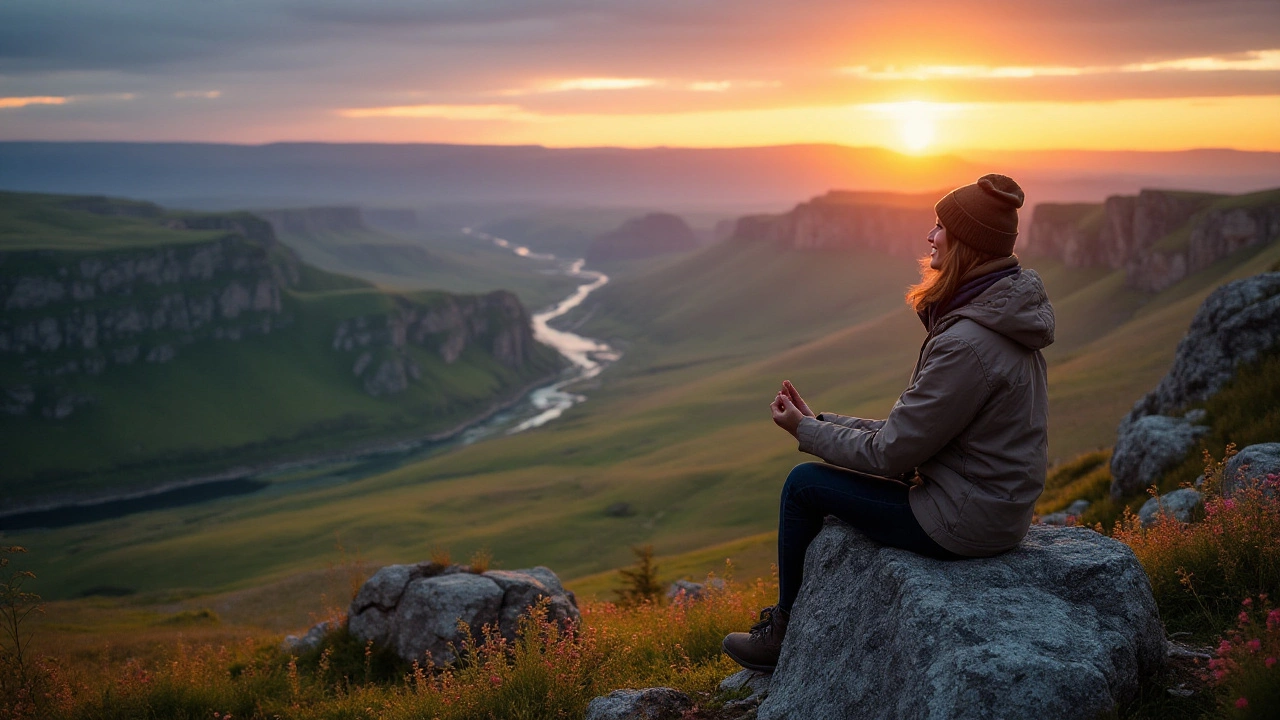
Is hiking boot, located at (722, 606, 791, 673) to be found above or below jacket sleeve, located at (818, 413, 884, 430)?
below

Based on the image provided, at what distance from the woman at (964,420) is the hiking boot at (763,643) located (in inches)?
61.3

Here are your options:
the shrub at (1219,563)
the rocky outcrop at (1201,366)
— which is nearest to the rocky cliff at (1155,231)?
the rocky outcrop at (1201,366)

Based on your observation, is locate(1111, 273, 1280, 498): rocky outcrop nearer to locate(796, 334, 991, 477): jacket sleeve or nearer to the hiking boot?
the hiking boot

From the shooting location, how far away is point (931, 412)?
7164mm

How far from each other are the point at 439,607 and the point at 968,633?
10.1 meters

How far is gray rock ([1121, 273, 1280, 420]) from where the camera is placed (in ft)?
54.8

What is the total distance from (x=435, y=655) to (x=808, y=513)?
8.43 metres

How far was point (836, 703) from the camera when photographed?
24.4ft

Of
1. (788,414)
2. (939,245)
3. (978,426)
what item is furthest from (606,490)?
(978,426)

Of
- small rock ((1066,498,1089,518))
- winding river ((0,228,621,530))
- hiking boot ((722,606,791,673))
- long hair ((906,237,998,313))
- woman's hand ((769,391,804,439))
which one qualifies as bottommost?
winding river ((0,228,621,530))

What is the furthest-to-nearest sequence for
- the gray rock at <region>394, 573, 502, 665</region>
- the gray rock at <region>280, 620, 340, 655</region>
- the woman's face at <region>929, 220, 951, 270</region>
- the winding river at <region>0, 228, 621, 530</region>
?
the winding river at <region>0, 228, 621, 530</region> → the gray rock at <region>280, 620, 340, 655</region> → the gray rock at <region>394, 573, 502, 665</region> → the woman's face at <region>929, 220, 951, 270</region>

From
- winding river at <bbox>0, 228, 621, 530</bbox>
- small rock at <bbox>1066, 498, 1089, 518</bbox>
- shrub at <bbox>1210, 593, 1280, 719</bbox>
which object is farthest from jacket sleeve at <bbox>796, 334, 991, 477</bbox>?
winding river at <bbox>0, 228, 621, 530</bbox>

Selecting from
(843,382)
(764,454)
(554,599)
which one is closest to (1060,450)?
(764,454)

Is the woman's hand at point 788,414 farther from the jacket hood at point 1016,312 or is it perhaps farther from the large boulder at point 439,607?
the large boulder at point 439,607
